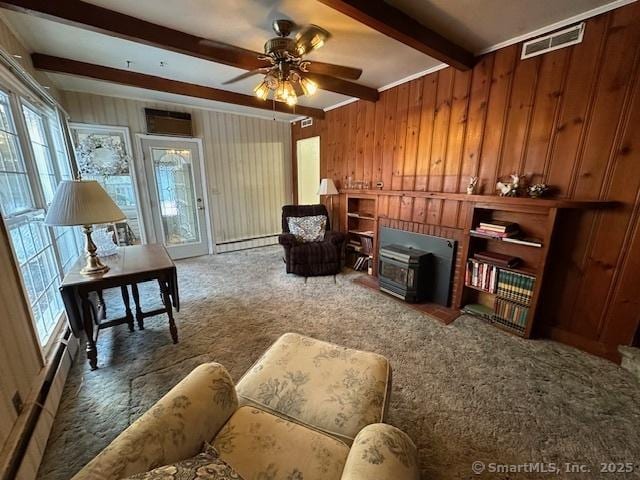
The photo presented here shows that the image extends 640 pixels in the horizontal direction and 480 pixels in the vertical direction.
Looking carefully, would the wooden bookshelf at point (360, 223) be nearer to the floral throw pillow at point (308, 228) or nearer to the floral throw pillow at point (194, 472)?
the floral throw pillow at point (308, 228)

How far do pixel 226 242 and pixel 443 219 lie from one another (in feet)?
12.5

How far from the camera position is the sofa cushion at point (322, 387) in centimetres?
106

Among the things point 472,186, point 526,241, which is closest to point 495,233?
point 526,241

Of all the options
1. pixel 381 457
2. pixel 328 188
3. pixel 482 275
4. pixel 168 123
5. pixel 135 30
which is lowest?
pixel 482 275

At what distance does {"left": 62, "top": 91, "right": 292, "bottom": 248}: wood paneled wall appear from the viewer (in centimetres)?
397

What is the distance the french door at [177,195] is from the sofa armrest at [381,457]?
179 inches

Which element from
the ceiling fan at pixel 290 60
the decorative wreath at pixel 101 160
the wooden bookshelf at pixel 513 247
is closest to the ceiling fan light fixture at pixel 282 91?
the ceiling fan at pixel 290 60

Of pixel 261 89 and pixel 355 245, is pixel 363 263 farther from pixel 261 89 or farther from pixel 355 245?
pixel 261 89

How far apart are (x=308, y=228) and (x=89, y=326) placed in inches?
108

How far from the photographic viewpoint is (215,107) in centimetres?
434

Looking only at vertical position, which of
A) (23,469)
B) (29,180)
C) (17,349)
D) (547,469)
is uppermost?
(29,180)

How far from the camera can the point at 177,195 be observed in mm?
4480

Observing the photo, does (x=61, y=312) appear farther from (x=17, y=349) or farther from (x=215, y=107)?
(x=215, y=107)

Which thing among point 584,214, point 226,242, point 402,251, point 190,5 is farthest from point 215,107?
point 584,214
